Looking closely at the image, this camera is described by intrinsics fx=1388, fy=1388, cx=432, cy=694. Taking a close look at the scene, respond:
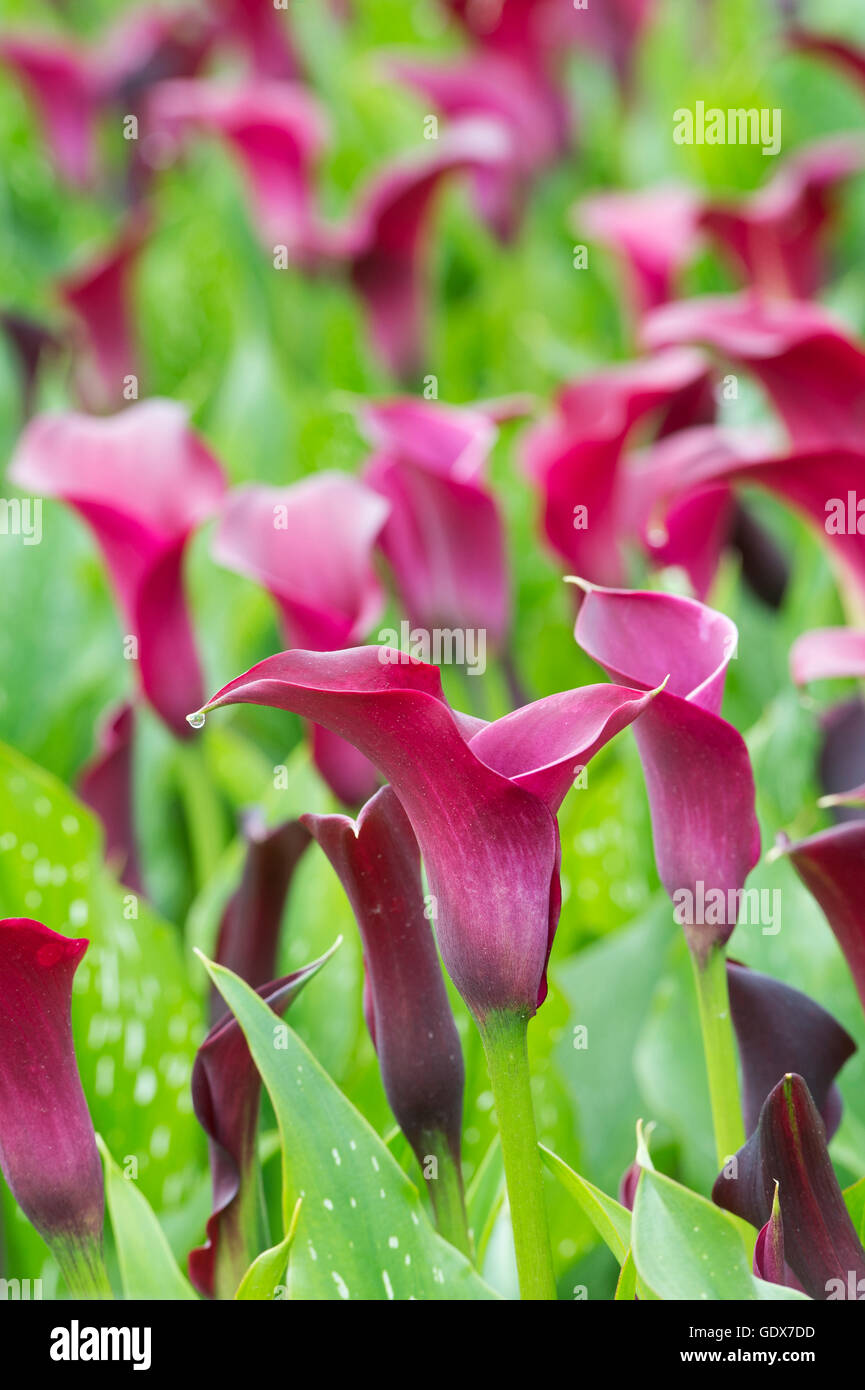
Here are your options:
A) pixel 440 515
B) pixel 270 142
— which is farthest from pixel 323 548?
pixel 270 142

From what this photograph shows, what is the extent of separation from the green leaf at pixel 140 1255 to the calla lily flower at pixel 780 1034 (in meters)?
0.14

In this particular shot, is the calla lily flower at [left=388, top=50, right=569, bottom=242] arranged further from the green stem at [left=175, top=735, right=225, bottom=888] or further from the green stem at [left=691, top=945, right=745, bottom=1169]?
the green stem at [left=691, top=945, right=745, bottom=1169]

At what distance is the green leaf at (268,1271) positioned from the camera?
10.9 inches

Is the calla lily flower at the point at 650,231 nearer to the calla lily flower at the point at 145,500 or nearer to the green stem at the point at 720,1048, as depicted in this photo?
the calla lily flower at the point at 145,500

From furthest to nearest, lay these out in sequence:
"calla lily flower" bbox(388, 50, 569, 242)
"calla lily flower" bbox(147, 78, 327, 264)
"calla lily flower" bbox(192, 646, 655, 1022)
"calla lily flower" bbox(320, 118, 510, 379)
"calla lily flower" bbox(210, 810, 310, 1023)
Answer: "calla lily flower" bbox(388, 50, 569, 242), "calla lily flower" bbox(147, 78, 327, 264), "calla lily flower" bbox(320, 118, 510, 379), "calla lily flower" bbox(210, 810, 310, 1023), "calla lily flower" bbox(192, 646, 655, 1022)

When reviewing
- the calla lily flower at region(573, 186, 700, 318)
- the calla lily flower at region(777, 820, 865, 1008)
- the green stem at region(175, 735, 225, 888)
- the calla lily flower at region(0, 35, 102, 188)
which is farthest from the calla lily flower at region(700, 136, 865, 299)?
the calla lily flower at region(0, 35, 102, 188)

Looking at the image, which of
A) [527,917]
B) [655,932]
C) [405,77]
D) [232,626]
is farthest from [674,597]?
[405,77]

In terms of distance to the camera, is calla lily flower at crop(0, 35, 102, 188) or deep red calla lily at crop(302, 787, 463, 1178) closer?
deep red calla lily at crop(302, 787, 463, 1178)

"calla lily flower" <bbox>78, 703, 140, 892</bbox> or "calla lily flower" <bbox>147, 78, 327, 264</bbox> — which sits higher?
"calla lily flower" <bbox>147, 78, 327, 264</bbox>

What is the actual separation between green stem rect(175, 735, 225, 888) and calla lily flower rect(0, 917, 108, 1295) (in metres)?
0.25

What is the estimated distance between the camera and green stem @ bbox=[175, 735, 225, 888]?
532 mm

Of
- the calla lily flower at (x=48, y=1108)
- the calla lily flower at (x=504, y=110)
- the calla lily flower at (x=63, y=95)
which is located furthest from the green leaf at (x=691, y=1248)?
the calla lily flower at (x=63, y=95)

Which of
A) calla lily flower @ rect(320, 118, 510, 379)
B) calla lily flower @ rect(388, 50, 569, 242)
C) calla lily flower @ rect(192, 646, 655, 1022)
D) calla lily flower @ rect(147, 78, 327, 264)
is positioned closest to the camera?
calla lily flower @ rect(192, 646, 655, 1022)

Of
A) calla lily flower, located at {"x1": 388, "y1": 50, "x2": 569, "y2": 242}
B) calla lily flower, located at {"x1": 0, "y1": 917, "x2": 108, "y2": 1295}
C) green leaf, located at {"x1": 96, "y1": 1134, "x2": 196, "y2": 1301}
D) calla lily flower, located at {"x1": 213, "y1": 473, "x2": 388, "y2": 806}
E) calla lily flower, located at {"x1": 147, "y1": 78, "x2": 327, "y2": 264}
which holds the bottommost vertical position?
green leaf, located at {"x1": 96, "y1": 1134, "x2": 196, "y2": 1301}
